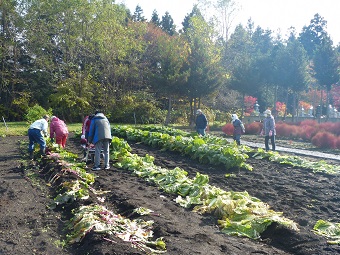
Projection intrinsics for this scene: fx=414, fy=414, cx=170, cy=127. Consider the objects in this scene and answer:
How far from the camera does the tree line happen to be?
34.9 metres

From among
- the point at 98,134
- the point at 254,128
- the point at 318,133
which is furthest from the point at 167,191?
the point at 254,128

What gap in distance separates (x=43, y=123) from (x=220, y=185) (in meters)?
6.49

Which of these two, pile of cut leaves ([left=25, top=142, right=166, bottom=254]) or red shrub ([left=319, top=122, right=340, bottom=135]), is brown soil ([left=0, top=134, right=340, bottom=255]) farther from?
red shrub ([left=319, top=122, right=340, bottom=135])

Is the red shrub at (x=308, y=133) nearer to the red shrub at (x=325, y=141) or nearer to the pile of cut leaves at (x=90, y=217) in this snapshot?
the red shrub at (x=325, y=141)

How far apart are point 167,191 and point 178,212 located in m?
1.53

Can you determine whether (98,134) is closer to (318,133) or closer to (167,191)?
(167,191)

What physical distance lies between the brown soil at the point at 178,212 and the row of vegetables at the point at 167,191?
162mm

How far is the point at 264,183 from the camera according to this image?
974cm

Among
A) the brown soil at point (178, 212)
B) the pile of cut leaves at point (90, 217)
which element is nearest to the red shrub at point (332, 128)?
the brown soil at point (178, 212)

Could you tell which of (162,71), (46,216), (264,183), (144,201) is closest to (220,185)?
(264,183)

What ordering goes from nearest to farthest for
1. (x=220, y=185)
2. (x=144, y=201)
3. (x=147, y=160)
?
1. (x=144, y=201)
2. (x=220, y=185)
3. (x=147, y=160)

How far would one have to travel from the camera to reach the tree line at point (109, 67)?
34.9 m

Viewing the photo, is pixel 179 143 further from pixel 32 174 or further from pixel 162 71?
pixel 162 71

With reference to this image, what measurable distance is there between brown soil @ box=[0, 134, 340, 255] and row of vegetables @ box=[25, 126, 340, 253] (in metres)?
0.16
